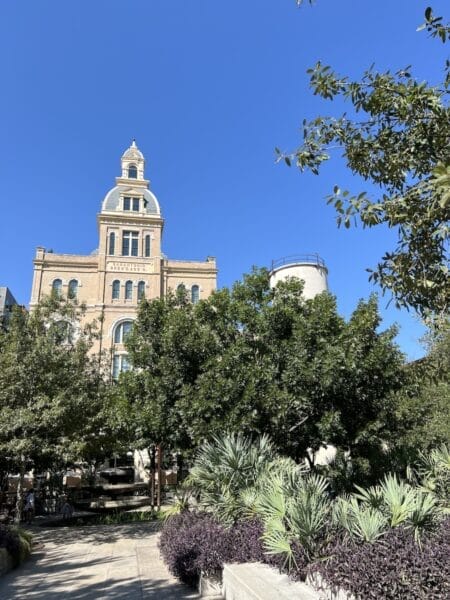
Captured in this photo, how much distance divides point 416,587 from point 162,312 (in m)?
10.00

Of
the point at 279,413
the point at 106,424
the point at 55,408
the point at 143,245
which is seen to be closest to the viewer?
the point at 279,413

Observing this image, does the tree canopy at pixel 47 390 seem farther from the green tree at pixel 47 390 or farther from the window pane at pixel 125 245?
the window pane at pixel 125 245

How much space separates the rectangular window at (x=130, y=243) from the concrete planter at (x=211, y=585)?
115 feet

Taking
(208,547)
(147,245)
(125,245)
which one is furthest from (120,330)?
(208,547)

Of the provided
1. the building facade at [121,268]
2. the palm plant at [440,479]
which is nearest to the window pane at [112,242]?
the building facade at [121,268]

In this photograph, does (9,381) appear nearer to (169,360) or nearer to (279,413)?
(169,360)

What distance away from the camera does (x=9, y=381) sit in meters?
13.6

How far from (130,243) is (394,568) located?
126ft

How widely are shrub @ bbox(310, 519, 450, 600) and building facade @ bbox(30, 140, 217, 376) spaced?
33.2 meters

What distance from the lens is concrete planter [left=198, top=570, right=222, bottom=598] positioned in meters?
6.95

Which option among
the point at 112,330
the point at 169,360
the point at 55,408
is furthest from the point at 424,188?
the point at 112,330

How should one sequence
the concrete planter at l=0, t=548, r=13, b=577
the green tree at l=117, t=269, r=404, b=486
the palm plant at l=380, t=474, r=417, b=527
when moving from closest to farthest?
the palm plant at l=380, t=474, r=417, b=527, the concrete planter at l=0, t=548, r=13, b=577, the green tree at l=117, t=269, r=404, b=486

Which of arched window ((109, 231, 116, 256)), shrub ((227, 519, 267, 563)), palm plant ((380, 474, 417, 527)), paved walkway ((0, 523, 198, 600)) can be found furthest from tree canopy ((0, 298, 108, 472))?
arched window ((109, 231, 116, 256))

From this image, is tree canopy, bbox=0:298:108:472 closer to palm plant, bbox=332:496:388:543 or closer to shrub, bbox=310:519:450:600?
palm plant, bbox=332:496:388:543
